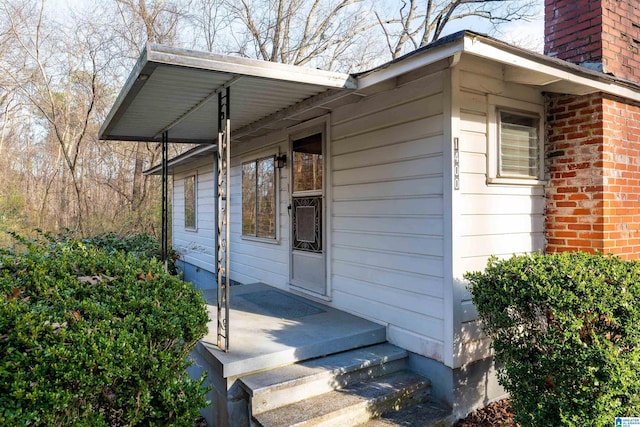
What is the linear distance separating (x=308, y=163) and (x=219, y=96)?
1752 millimetres

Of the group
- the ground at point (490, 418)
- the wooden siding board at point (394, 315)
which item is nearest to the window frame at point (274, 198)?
the wooden siding board at point (394, 315)

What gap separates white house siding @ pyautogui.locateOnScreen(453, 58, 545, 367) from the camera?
312cm

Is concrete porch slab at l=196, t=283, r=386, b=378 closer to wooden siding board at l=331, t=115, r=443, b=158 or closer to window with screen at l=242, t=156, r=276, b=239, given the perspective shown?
window with screen at l=242, t=156, r=276, b=239

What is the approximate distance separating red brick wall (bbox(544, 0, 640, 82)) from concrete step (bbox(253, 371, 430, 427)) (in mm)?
3550

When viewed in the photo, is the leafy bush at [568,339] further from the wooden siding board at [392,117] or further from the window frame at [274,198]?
the window frame at [274,198]

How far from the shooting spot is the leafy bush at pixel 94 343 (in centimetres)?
181

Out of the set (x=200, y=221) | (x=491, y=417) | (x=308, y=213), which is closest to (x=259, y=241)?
(x=308, y=213)

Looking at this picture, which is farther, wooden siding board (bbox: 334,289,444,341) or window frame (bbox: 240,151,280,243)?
window frame (bbox: 240,151,280,243)

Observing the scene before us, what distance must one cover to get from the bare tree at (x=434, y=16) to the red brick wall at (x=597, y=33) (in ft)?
31.5

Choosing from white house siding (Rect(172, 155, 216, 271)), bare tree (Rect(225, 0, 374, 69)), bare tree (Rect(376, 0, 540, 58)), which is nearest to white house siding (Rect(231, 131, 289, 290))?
white house siding (Rect(172, 155, 216, 271))

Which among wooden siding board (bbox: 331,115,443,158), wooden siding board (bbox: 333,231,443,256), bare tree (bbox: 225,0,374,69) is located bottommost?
wooden siding board (bbox: 333,231,443,256)

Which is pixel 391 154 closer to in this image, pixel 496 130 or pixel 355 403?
pixel 496 130

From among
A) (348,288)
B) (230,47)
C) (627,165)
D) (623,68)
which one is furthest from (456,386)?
(230,47)

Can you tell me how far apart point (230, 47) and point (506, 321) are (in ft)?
47.5
